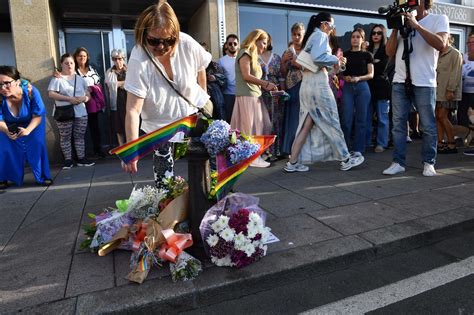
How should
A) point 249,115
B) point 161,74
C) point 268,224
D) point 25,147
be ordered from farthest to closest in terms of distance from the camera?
point 249,115 → point 25,147 → point 268,224 → point 161,74

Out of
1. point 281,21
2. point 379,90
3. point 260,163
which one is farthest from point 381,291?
point 281,21

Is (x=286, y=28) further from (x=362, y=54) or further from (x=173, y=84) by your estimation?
(x=173, y=84)

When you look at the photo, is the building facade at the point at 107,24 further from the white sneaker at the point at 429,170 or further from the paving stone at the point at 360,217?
the paving stone at the point at 360,217

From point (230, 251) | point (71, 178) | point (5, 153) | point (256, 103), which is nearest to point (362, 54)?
point (256, 103)

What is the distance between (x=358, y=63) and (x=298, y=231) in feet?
12.2

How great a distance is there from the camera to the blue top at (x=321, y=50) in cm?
482

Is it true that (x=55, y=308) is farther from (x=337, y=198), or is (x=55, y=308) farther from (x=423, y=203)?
(x=423, y=203)

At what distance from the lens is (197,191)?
2.80m

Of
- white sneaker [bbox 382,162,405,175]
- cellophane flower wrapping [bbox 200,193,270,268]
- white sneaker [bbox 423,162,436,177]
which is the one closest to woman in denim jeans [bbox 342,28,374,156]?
white sneaker [bbox 382,162,405,175]

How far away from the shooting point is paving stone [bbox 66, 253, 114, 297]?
96.1 inches

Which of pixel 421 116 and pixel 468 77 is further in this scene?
pixel 468 77

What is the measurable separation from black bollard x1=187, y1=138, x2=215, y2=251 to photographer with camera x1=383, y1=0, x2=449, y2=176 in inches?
124

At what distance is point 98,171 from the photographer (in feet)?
20.0

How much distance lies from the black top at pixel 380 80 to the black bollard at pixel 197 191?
4894 millimetres
